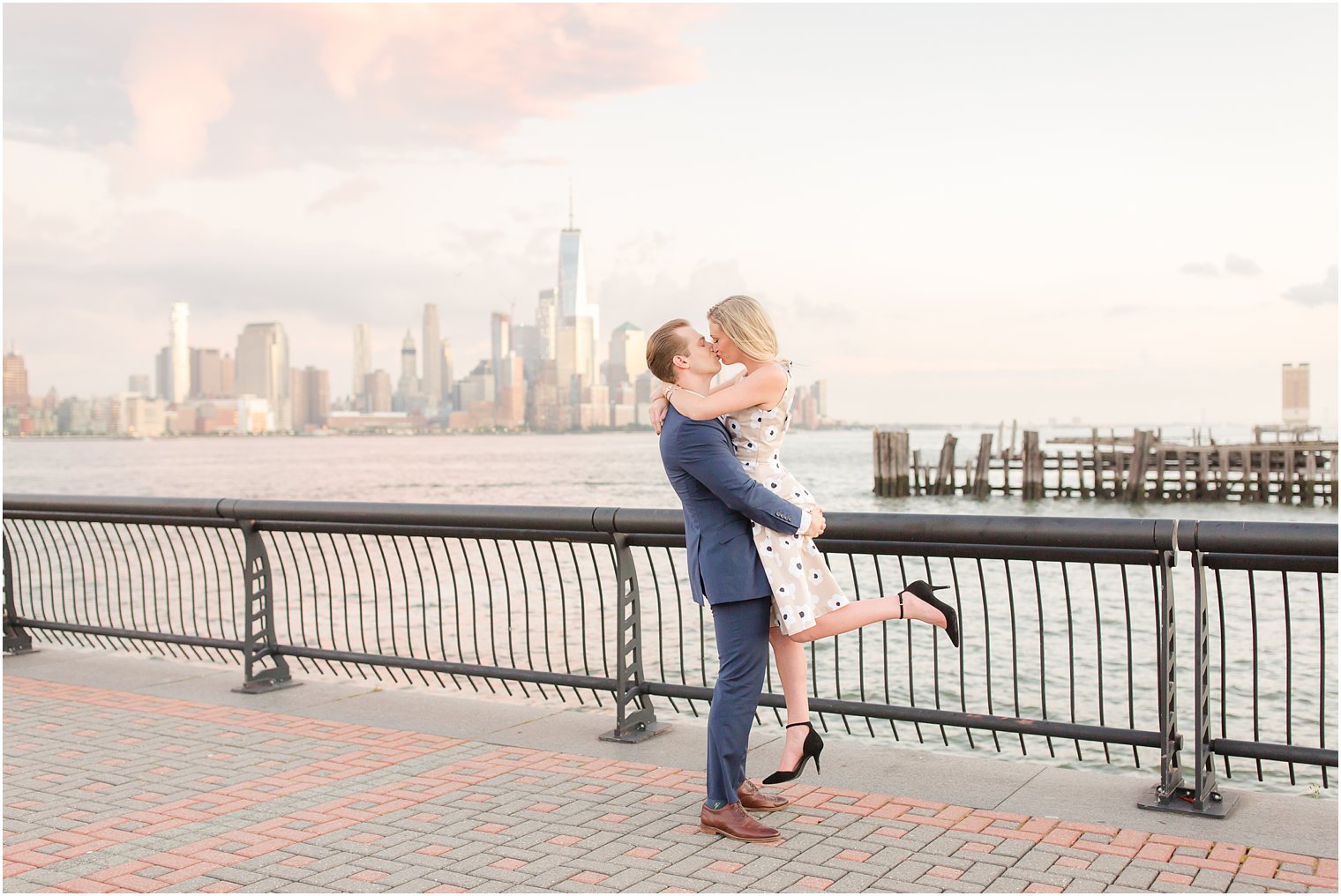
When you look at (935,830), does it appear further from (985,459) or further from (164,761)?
(985,459)

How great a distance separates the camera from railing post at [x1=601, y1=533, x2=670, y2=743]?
6.30 metres

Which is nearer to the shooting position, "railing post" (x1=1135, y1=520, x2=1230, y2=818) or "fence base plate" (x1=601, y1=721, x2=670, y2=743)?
"railing post" (x1=1135, y1=520, x2=1230, y2=818)

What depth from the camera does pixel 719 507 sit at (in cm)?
467

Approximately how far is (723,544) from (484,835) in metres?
1.50

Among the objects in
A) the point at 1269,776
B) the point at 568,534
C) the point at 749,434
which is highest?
the point at 749,434

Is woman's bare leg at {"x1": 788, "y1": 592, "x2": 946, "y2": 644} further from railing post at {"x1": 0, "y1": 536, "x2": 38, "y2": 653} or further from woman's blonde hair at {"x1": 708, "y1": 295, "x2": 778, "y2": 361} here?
railing post at {"x1": 0, "y1": 536, "x2": 38, "y2": 653}

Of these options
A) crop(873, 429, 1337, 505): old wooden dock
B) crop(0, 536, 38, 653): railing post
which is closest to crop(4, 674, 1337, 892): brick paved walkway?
crop(0, 536, 38, 653): railing post

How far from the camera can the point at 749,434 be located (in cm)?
473

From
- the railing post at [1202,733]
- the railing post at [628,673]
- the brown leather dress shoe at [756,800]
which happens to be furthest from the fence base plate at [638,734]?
the railing post at [1202,733]

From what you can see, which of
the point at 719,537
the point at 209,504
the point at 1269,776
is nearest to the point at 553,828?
the point at 719,537

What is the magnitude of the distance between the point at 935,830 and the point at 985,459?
54.7 metres

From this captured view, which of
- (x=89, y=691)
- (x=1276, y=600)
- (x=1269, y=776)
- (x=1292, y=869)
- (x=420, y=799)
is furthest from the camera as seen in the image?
(x=1276, y=600)

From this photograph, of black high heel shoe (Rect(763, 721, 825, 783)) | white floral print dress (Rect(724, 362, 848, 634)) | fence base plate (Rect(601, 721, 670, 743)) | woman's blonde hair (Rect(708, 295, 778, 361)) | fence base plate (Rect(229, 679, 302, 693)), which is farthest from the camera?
fence base plate (Rect(229, 679, 302, 693))

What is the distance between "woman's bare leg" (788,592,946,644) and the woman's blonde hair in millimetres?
1017
